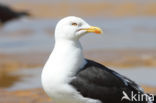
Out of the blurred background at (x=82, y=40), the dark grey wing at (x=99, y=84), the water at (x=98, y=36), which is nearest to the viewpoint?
the dark grey wing at (x=99, y=84)

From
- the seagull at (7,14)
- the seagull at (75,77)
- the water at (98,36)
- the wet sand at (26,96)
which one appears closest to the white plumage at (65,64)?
the seagull at (75,77)

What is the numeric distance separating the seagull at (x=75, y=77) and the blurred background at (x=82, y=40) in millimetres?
2177

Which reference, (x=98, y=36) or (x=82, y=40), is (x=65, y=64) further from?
(x=98, y=36)

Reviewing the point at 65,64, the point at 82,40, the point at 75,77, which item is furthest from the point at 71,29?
the point at 82,40

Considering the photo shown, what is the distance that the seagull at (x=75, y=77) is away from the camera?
614cm

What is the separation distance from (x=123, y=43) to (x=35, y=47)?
8.20 ft

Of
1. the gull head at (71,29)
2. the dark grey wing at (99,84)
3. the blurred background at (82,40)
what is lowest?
the dark grey wing at (99,84)

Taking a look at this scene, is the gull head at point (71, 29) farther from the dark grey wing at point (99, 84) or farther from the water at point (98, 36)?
the water at point (98, 36)

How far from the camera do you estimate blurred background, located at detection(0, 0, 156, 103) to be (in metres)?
10.5

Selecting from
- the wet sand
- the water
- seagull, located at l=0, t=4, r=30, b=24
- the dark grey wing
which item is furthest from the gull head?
seagull, located at l=0, t=4, r=30, b=24

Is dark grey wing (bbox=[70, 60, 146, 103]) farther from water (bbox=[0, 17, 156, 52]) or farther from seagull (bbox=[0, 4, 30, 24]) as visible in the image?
seagull (bbox=[0, 4, 30, 24])

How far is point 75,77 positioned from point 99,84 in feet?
1.01

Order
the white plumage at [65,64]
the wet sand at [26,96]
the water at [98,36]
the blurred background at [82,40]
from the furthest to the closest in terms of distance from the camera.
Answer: the water at [98,36], the blurred background at [82,40], the wet sand at [26,96], the white plumage at [65,64]

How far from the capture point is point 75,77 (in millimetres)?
6223
